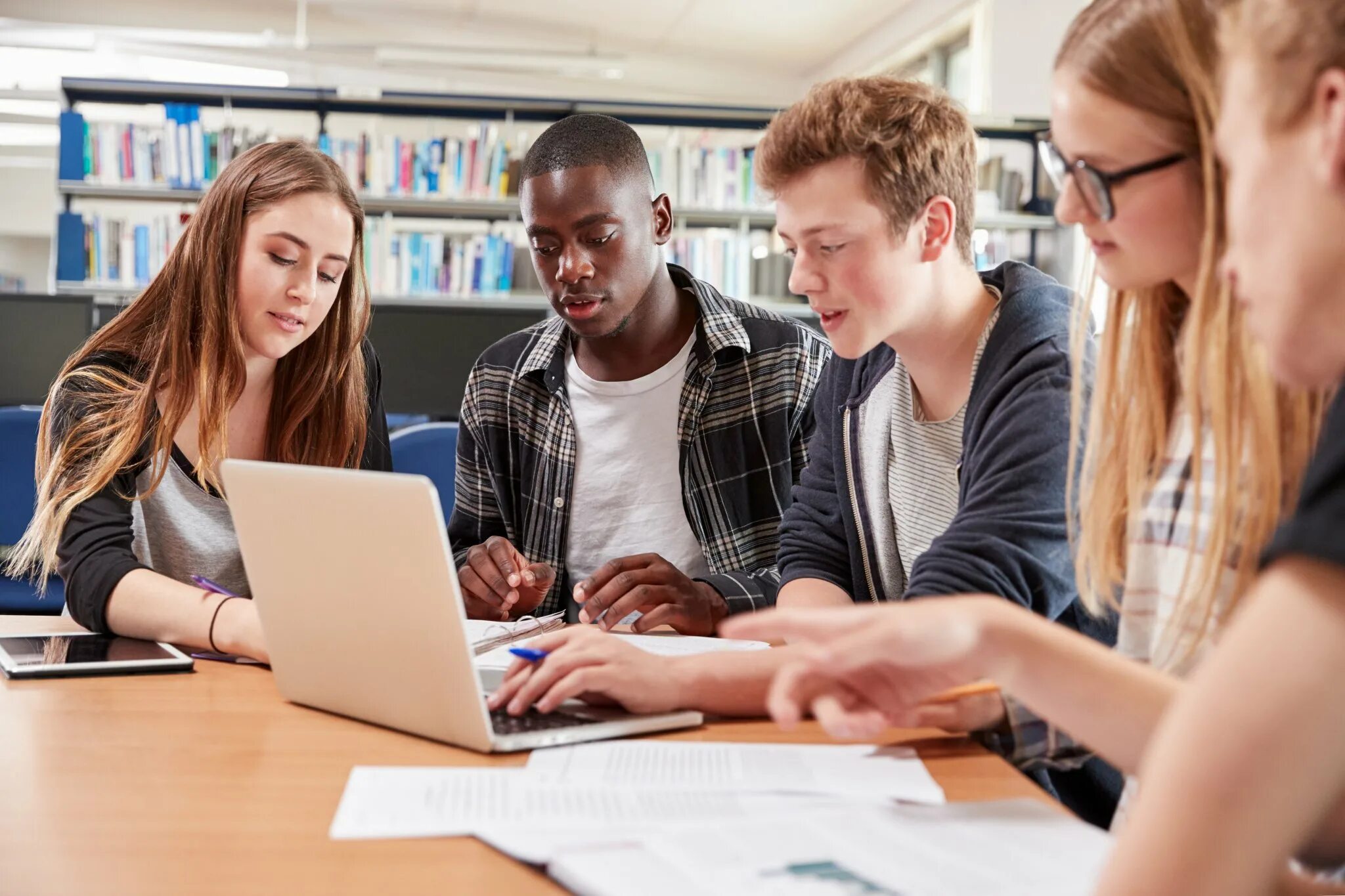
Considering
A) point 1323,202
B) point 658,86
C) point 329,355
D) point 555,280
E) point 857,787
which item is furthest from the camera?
point 658,86

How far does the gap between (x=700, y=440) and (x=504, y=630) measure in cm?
68

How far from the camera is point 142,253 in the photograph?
5.19 m

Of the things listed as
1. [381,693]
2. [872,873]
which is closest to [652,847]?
[872,873]

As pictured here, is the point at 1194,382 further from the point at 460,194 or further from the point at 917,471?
the point at 460,194

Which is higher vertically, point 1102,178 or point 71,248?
point 71,248

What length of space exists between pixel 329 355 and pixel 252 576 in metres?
0.83

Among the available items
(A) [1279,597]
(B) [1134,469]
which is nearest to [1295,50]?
(A) [1279,597]

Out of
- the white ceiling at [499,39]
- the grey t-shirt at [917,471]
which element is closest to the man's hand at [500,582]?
the grey t-shirt at [917,471]

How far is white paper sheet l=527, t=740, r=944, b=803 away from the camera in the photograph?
0.87 m

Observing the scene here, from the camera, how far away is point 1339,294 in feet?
1.65

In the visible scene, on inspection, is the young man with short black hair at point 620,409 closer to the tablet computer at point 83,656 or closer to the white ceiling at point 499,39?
the tablet computer at point 83,656

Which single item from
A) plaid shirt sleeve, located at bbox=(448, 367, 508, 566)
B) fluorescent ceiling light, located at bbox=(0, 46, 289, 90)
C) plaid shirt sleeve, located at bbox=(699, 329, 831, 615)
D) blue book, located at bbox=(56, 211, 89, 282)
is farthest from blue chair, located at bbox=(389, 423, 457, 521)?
fluorescent ceiling light, located at bbox=(0, 46, 289, 90)

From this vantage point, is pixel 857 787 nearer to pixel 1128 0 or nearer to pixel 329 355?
pixel 1128 0

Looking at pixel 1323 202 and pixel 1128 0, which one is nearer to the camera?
pixel 1323 202
